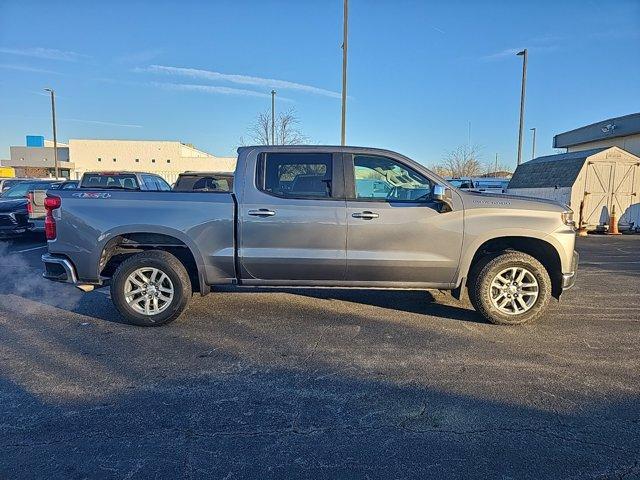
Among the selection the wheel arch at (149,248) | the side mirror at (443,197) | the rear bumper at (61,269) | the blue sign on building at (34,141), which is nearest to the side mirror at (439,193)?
the side mirror at (443,197)

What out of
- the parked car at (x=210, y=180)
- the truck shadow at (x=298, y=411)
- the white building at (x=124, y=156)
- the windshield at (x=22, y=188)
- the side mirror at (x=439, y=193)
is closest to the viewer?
the truck shadow at (x=298, y=411)

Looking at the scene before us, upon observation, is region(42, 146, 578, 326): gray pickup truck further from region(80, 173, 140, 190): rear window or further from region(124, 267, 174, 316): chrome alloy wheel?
region(80, 173, 140, 190): rear window

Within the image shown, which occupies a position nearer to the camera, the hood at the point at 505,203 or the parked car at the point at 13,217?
the hood at the point at 505,203

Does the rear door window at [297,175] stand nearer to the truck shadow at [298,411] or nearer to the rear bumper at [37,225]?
the truck shadow at [298,411]

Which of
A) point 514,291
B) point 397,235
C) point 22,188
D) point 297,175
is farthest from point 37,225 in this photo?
point 514,291

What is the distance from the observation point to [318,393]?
3.34 meters

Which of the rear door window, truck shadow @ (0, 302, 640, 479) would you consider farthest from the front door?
truck shadow @ (0, 302, 640, 479)

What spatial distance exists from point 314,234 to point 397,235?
3.09 ft

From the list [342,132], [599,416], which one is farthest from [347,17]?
[599,416]

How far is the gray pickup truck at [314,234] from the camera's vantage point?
4.72m

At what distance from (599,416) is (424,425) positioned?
1.30 metres

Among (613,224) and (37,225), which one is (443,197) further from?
(613,224)

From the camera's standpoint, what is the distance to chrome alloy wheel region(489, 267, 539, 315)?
488 cm

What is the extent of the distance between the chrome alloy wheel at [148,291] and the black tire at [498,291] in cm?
360
